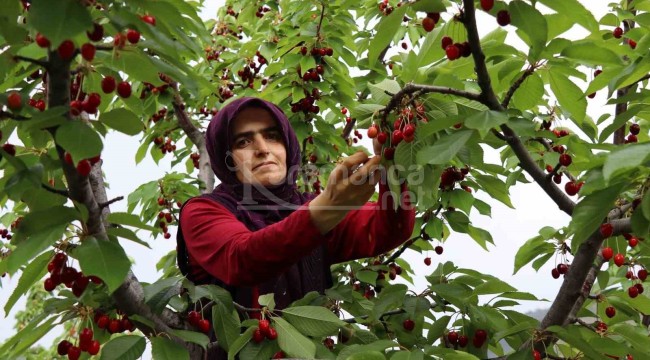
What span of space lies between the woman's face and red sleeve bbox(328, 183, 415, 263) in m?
0.42

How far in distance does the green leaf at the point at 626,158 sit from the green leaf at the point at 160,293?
155cm

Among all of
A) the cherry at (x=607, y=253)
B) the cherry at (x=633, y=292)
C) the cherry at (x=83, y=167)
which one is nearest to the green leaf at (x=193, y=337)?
the cherry at (x=83, y=167)

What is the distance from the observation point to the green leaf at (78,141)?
1885 mm

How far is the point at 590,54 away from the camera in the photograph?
2416mm

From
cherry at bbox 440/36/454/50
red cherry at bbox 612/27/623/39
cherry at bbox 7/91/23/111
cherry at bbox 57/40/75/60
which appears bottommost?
cherry at bbox 7/91/23/111

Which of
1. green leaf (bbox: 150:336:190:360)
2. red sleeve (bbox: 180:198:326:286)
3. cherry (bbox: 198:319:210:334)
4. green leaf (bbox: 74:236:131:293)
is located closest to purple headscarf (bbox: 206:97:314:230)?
red sleeve (bbox: 180:198:326:286)

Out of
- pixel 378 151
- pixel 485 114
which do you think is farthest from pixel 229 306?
pixel 485 114

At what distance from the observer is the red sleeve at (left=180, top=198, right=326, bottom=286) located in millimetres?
2754

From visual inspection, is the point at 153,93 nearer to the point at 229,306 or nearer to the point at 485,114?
the point at 229,306

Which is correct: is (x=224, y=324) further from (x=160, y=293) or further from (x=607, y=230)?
(x=607, y=230)

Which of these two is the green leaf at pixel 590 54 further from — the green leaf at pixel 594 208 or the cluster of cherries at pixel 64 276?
the cluster of cherries at pixel 64 276

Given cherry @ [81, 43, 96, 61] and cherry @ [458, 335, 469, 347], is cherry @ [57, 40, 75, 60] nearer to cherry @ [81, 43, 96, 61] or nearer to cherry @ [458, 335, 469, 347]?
cherry @ [81, 43, 96, 61]

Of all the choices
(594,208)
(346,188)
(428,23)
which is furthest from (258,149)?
(594,208)

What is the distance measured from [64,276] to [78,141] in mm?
778
